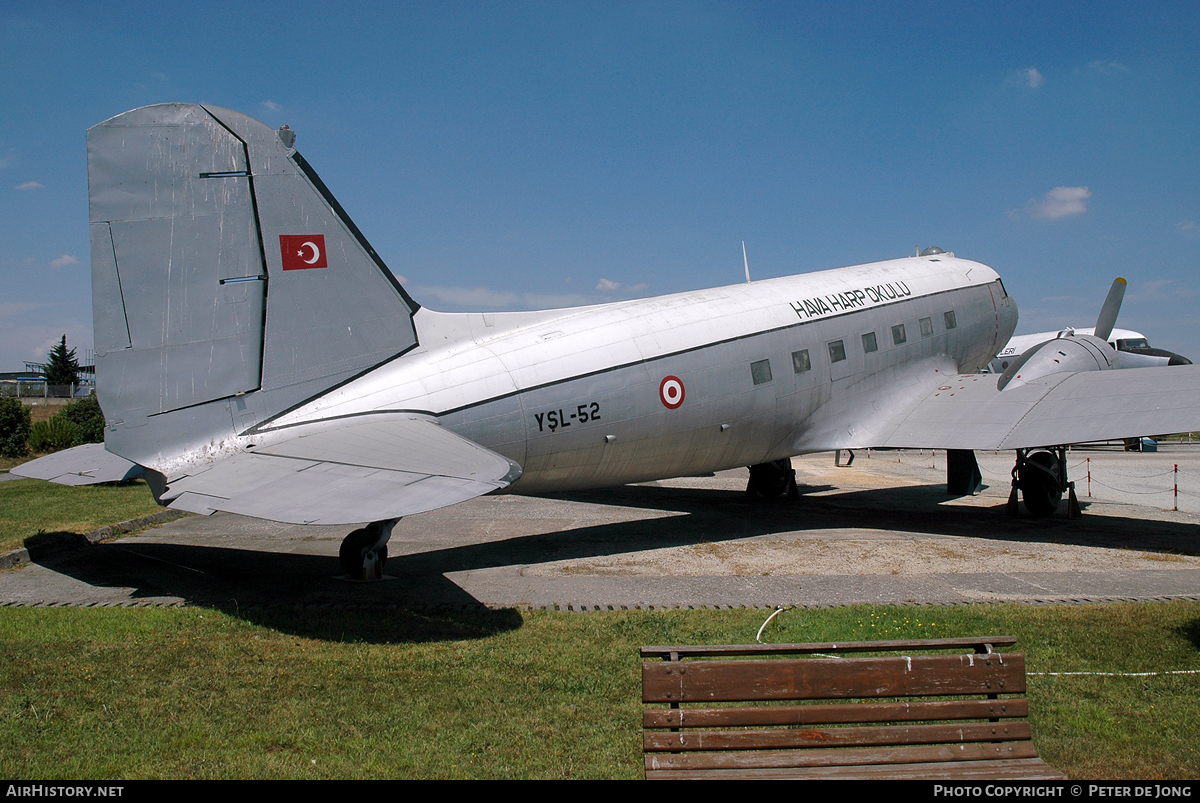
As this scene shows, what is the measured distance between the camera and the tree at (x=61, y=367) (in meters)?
73.2

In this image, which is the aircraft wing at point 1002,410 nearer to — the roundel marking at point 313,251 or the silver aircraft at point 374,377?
the silver aircraft at point 374,377

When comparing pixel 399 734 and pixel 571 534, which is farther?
pixel 571 534

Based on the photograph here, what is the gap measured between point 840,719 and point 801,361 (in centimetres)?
1112

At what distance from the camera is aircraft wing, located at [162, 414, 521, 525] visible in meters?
6.78

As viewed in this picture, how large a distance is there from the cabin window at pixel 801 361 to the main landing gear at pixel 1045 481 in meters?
5.06

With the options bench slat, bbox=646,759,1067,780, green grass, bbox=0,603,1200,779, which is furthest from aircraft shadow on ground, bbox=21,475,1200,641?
bench slat, bbox=646,759,1067,780

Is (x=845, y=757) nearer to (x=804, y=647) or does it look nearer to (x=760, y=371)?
(x=804, y=647)

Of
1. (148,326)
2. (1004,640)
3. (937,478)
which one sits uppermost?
(148,326)

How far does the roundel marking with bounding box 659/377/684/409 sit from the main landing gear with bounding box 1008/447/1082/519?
8009 mm

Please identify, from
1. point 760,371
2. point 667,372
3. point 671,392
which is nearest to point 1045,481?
point 760,371
